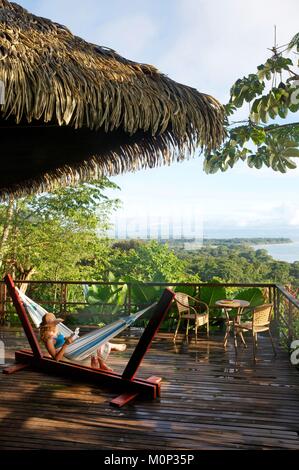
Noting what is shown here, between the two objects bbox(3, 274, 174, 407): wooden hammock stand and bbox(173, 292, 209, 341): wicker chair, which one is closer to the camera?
bbox(3, 274, 174, 407): wooden hammock stand

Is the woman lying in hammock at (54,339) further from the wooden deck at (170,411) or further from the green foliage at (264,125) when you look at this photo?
the green foliage at (264,125)

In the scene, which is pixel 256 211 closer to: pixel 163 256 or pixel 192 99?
pixel 163 256

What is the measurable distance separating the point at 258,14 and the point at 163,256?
9.53 metres

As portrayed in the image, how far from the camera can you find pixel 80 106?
2562 mm

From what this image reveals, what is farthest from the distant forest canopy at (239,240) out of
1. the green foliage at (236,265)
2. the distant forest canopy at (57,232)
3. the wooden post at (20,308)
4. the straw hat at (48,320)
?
the straw hat at (48,320)

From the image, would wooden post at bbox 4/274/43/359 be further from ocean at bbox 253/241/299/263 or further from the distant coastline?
the distant coastline

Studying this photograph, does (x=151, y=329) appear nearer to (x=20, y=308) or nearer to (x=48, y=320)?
(x=48, y=320)

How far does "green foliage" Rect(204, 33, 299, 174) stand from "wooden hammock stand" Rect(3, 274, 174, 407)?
1.97 meters

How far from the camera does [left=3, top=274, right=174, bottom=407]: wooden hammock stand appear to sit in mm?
3273

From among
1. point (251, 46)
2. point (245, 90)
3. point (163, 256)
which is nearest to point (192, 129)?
point (245, 90)

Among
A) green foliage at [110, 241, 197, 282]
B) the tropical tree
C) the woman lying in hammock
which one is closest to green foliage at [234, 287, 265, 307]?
the woman lying in hammock

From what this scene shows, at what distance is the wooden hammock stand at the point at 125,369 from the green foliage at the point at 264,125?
6.46 ft

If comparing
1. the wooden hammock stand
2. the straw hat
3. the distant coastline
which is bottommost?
the wooden hammock stand

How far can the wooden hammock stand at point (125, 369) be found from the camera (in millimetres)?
3273
